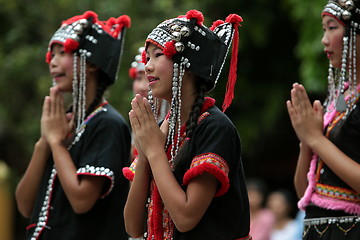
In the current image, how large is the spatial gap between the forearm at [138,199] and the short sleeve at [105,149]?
2.40 feet

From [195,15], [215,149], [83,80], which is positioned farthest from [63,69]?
[215,149]

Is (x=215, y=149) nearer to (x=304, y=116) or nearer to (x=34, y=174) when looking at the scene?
(x=304, y=116)

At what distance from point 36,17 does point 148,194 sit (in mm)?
5319

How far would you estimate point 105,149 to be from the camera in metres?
4.25

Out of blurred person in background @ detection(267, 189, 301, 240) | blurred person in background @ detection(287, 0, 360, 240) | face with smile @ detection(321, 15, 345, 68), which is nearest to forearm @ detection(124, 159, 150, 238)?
blurred person in background @ detection(287, 0, 360, 240)

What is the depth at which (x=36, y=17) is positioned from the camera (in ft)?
27.1

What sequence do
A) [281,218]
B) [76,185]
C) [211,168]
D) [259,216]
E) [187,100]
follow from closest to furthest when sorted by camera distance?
[211,168], [187,100], [76,185], [259,216], [281,218]

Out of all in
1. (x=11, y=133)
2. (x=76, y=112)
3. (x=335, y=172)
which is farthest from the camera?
(x=11, y=133)

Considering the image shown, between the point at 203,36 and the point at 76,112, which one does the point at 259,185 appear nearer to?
the point at 76,112

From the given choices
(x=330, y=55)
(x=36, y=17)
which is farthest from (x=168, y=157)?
(x=36, y=17)

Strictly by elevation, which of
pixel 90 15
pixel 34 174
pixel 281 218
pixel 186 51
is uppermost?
pixel 90 15

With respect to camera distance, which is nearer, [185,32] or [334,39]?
[185,32]

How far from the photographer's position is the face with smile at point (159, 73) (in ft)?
11.2

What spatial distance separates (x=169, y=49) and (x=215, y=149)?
56 cm
